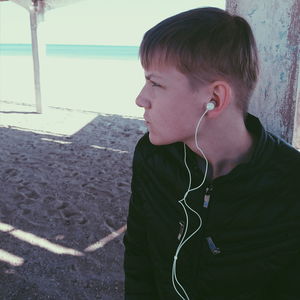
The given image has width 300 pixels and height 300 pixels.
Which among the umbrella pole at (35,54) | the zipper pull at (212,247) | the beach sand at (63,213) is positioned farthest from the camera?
the umbrella pole at (35,54)

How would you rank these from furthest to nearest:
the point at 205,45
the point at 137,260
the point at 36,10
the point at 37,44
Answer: the point at 37,44 → the point at 36,10 → the point at 137,260 → the point at 205,45

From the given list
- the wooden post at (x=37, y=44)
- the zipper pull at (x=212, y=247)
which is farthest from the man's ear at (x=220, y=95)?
the wooden post at (x=37, y=44)

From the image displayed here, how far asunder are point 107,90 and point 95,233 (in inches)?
520

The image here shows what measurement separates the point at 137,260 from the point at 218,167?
63 centimetres

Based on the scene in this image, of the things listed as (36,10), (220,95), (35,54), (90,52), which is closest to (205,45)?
(220,95)

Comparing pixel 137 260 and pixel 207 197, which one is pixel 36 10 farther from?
pixel 207 197

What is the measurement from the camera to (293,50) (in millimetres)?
1528

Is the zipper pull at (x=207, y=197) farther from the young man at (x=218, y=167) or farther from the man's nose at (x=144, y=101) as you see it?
the man's nose at (x=144, y=101)

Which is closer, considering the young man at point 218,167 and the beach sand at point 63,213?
the young man at point 218,167

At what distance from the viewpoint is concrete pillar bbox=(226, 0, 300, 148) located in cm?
151

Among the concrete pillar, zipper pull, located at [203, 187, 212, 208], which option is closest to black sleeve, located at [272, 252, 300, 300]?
zipper pull, located at [203, 187, 212, 208]

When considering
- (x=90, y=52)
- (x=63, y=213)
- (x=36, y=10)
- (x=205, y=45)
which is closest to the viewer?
(x=205, y=45)

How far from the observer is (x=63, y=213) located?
4.21 metres

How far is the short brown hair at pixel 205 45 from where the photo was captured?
130 cm
